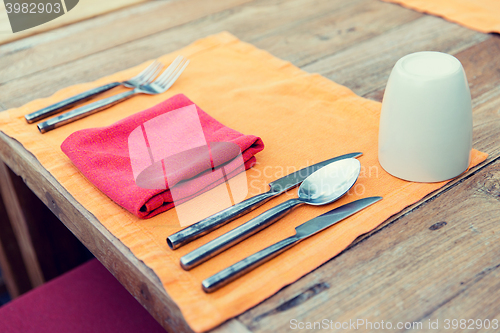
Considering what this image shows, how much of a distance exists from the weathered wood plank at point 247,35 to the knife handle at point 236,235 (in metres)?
0.48

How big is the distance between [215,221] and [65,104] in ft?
1.38

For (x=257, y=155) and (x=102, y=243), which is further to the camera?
(x=257, y=155)

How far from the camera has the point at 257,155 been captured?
0.65 m

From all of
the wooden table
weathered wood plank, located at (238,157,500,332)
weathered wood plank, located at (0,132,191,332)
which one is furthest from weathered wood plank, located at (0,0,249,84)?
weathered wood plank, located at (238,157,500,332)

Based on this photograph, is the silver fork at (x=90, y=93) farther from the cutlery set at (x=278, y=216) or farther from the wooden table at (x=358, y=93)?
the cutlery set at (x=278, y=216)

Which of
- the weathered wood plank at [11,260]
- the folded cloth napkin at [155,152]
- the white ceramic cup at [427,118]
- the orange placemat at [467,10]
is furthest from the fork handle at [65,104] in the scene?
the orange placemat at [467,10]

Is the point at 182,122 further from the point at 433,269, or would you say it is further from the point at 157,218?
the point at 433,269

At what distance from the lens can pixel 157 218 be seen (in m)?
0.55

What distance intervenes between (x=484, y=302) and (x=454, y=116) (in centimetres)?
21

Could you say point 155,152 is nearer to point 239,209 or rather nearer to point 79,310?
point 239,209

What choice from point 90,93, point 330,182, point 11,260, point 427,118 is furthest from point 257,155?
point 11,260

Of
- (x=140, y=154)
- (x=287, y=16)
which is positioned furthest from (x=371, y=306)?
(x=287, y=16)

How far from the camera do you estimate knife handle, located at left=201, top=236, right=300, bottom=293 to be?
0.45 metres

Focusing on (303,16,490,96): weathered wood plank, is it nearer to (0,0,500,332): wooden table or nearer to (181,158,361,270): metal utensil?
(0,0,500,332): wooden table
